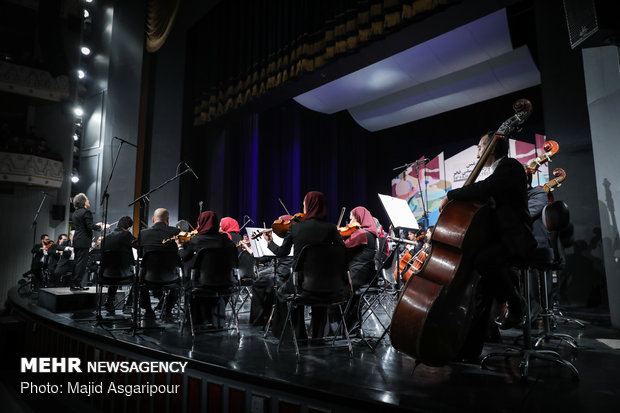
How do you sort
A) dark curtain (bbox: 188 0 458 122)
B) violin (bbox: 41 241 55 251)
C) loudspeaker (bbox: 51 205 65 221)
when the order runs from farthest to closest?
loudspeaker (bbox: 51 205 65 221)
violin (bbox: 41 241 55 251)
dark curtain (bbox: 188 0 458 122)

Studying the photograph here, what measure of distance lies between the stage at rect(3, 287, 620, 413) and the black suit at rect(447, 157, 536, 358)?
0.58 metres

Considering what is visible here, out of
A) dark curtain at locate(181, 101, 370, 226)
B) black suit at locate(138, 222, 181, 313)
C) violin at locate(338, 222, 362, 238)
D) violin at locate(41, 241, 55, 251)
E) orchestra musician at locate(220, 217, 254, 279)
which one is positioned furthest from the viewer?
dark curtain at locate(181, 101, 370, 226)

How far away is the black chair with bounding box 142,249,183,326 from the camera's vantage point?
4.30m

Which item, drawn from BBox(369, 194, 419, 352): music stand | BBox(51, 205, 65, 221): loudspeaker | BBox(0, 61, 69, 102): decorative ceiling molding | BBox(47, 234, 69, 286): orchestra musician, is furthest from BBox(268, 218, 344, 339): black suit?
BBox(0, 61, 69, 102): decorative ceiling molding

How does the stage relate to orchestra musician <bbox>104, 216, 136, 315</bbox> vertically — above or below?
below

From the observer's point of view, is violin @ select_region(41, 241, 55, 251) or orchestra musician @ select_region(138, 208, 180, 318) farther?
violin @ select_region(41, 241, 55, 251)

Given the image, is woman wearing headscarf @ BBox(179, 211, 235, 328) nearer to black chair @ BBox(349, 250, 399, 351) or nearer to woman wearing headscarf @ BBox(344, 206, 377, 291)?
woman wearing headscarf @ BBox(344, 206, 377, 291)

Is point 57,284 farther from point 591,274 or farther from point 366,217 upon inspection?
point 591,274

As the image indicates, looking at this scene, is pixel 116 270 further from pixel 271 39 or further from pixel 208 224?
pixel 271 39

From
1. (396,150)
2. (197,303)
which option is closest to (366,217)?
(197,303)

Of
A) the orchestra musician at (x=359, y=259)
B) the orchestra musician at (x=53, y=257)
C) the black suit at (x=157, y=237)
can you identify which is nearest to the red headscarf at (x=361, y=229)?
the orchestra musician at (x=359, y=259)

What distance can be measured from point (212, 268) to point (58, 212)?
1130 centimetres

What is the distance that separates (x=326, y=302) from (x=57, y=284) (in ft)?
28.3

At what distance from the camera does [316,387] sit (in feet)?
7.63
